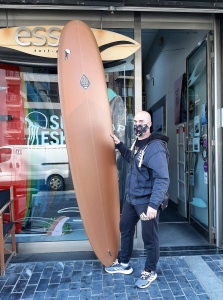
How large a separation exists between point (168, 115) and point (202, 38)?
182cm

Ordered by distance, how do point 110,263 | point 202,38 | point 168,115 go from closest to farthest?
point 110,263
point 202,38
point 168,115

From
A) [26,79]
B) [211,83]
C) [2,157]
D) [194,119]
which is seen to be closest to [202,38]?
[211,83]

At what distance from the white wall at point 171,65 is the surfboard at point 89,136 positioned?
1625mm

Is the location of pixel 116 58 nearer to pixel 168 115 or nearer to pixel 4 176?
pixel 4 176

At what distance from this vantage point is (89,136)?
2.31 meters

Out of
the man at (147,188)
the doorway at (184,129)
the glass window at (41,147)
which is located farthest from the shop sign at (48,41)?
the doorway at (184,129)

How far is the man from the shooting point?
195cm

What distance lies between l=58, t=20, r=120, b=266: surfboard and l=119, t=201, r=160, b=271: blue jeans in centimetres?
13

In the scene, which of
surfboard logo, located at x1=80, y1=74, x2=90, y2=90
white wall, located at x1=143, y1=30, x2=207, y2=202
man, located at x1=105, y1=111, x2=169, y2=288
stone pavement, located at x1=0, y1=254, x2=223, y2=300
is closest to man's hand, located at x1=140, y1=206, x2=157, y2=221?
man, located at x1=105, y1=111, x2=169, y2=288

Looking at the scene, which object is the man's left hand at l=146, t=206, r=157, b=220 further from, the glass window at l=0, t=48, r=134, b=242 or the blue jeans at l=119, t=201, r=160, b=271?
the glass window at l=0, t=48, r=134, b=242

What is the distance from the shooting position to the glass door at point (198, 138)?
10.1 ft

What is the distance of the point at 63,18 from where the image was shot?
2.72 m

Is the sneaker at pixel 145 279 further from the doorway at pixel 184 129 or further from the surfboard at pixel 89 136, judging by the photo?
the doorway at pixel 184 129

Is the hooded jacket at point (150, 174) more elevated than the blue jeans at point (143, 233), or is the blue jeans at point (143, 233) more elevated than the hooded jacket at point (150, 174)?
the hooded jacket at point (150, 174)
